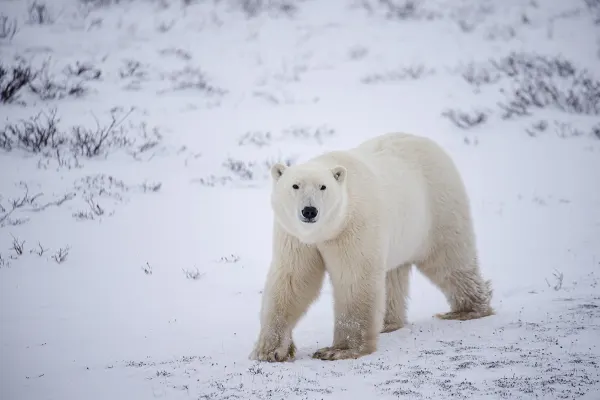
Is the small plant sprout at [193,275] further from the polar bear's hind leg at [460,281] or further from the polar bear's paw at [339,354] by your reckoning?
the polar bear's paw at [339,354]

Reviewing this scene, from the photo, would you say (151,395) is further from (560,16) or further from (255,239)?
(560,16)

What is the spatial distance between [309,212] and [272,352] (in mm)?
1086

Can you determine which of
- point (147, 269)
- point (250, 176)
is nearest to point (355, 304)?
point (147, 269)

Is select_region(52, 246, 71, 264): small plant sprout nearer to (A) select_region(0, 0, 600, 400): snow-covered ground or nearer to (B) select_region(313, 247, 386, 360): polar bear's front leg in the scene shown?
(A) select_region(0, 0, 600, 400): snow-covered ground

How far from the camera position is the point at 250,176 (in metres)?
9.72

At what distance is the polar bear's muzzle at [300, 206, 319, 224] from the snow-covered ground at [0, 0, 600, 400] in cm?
101

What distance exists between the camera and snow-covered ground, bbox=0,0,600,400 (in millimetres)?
Answer: 4242

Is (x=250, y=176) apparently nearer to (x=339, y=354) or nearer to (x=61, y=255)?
(x=61, y=255)

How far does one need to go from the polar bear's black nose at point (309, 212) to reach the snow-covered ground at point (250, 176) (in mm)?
1037

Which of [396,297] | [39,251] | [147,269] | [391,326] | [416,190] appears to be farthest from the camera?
[147,269]

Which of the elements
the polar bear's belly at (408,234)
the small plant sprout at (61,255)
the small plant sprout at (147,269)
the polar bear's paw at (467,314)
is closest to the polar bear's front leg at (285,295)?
the polar bear's belly at (408,234)

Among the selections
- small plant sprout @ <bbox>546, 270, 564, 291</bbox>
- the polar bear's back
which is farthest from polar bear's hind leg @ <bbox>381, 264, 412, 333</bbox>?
small plant sprout @ <bbox>546, 270, 564, 291</bbox>

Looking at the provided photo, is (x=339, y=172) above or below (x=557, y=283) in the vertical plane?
above

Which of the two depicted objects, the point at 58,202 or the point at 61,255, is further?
the point at 58,202
